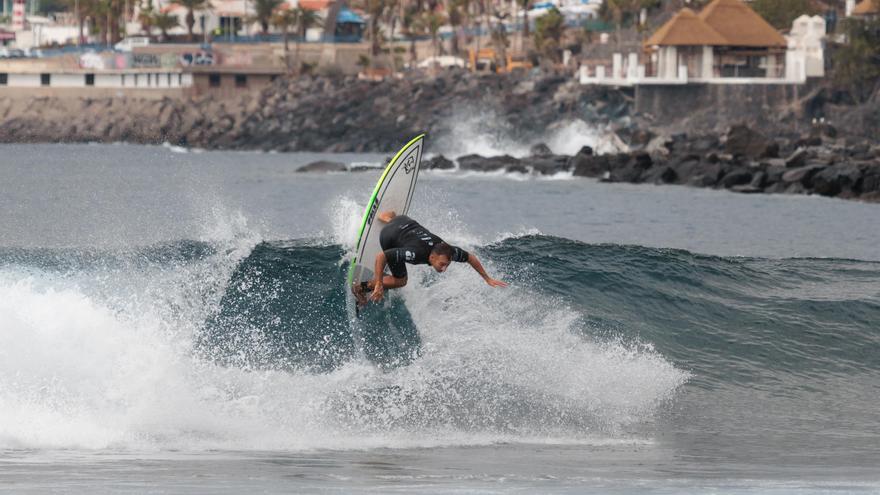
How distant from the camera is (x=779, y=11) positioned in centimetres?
9338

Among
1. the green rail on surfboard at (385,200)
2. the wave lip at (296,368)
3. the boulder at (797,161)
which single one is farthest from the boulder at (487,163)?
the green rail on surfboard at (385,200)

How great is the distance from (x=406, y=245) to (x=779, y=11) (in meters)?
84.0

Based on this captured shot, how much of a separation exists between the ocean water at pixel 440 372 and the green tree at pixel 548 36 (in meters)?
79.8

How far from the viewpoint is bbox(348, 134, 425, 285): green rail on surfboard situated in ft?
49.3

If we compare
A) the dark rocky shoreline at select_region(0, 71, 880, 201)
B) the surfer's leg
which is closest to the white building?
the dark rocky shoreline at select_region(0, 71, 880, 201)

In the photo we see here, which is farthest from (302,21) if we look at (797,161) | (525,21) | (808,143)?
(797,161)

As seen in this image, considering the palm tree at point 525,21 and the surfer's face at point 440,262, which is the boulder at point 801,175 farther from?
the palm tree at point 525,21

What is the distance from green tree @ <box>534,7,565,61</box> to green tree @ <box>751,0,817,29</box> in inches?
569

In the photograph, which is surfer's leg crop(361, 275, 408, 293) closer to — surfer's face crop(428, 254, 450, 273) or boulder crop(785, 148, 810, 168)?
surfer's face crop(428, 254, 450, 273)

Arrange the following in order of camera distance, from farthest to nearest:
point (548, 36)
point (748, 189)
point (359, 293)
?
point (548, 36)
point (748, 189)
point (359, 293)

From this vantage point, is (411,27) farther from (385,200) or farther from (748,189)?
(385,200)

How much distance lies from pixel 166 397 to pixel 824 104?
70727 millimetres

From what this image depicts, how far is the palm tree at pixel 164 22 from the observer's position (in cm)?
11594

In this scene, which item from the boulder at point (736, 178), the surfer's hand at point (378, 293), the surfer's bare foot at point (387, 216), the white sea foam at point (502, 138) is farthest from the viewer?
the white sea foam at point (502, 138)
